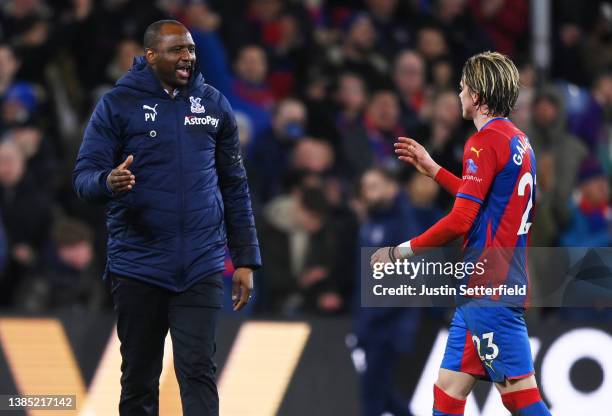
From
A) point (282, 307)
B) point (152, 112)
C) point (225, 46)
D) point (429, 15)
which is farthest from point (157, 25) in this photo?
point (429, 15)

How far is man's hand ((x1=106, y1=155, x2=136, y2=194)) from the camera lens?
561 centimetres

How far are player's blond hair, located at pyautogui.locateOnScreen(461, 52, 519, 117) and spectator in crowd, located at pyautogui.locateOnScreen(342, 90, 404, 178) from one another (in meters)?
5.23

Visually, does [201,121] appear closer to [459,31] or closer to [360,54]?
[360,54]

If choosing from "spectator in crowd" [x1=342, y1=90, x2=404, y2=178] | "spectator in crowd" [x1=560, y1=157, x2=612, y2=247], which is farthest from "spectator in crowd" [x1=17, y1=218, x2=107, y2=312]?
"spectator in crowd" [x1=560, y1=157, x2=612, y2=247]

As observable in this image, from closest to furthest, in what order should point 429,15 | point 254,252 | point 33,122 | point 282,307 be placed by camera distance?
1. point 254,252
2. point 282,307
3. point 33,122
4. point 429,15

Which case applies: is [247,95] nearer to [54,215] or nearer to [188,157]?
[54,215]

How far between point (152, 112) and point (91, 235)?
407 cm

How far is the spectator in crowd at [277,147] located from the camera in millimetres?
10742

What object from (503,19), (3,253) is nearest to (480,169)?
(3,253)

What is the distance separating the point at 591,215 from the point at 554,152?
87 centimetres

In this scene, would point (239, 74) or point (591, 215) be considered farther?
point (239, 74)

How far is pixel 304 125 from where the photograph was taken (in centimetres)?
1120

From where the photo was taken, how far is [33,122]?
421 inches

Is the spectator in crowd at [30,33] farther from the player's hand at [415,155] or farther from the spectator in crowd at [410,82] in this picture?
the player's hand at [415,155]
